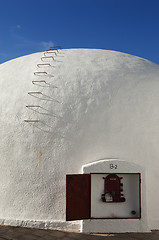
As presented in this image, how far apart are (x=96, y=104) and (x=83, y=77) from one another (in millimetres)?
1065

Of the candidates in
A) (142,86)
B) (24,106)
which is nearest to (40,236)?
(24,106)

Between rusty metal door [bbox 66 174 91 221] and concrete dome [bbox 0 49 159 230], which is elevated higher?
concrete dome [bbox 0 49 159 230]

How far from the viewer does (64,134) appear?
6.73 metres

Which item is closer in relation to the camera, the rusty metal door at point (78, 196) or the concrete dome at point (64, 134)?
the rusty metal door at point (78, 196)

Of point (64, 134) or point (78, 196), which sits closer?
point (78, 196)

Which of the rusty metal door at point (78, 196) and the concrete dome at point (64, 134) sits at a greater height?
the concrete dome at point (64, 134)

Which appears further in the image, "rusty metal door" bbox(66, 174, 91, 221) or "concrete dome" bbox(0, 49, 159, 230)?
"concrete dome" bbox(0, 49, 159, 230)

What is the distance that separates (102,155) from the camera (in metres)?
6.63

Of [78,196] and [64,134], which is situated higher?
[64,134]

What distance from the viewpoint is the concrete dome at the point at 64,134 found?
657 centimetres

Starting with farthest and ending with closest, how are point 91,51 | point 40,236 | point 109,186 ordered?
point 91,51 → point 109,186 → point 40,236

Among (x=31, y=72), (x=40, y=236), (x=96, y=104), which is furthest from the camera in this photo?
(x=31, y=72)

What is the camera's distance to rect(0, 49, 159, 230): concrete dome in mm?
6570

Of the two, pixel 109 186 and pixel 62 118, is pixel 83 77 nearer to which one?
pixel 62 118
